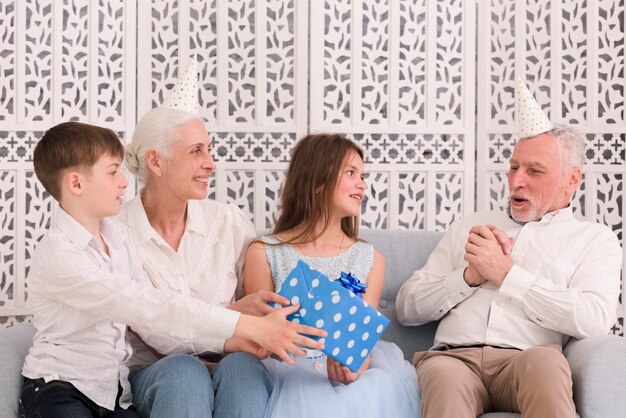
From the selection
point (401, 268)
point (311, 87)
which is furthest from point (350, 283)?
point (311, 87)

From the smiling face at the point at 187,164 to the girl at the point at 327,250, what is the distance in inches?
11.1

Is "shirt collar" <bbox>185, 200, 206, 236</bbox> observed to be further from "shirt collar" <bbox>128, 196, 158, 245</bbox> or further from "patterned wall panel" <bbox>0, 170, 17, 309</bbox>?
"patterned wall panel" <bbox>0, 170, 17, 309</bbox>

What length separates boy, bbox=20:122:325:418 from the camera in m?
2.46

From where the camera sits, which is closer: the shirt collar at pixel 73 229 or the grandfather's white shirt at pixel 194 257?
the shirt collar at pixel 73 229

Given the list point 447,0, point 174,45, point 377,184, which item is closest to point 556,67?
point 447,0

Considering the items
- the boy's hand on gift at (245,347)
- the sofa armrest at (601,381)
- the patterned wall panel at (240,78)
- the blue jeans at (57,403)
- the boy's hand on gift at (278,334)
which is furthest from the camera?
the patterned wall panel at (240,78)

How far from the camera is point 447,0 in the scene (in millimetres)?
3996

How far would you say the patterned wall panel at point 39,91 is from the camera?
3.90 meters

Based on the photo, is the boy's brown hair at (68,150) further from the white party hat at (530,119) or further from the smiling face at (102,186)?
the white party hat at (530,119)

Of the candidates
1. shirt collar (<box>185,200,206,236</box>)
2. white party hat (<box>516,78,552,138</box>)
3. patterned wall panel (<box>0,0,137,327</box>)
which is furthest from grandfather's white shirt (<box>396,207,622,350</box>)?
patterned wall panel (<box>0,0,137,327</box>)

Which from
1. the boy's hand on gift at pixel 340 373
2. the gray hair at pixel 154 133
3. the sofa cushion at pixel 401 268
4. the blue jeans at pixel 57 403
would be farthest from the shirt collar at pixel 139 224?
the sofa cushion at pixel 401 268

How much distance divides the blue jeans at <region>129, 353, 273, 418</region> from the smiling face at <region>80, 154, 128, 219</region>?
0.45 m

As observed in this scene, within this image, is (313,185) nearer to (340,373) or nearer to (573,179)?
(340,373)

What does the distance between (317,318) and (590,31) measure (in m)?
2.18
